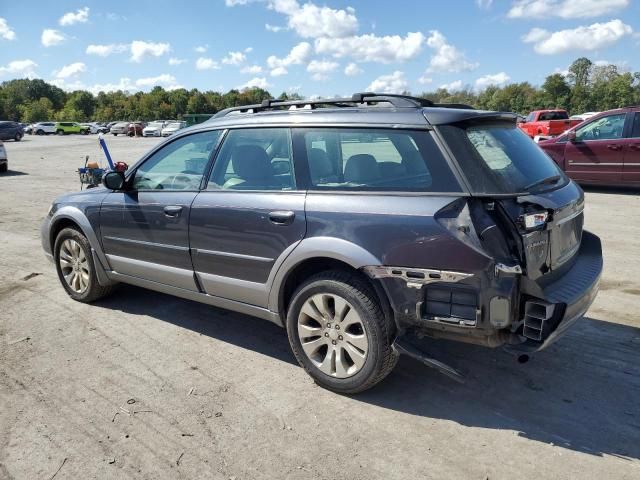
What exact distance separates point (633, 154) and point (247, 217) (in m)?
9.70

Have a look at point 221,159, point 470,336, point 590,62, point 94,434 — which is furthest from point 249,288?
point 590,62

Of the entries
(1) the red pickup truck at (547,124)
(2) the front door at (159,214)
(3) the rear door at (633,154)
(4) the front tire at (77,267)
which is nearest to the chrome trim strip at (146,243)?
(2) the front door at (159,214)

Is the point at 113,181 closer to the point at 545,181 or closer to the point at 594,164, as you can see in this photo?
the point at 545,181

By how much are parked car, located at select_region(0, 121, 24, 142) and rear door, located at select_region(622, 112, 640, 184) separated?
159 feet

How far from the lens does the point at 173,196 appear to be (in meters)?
4.09

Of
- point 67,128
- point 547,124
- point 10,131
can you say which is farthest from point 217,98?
point 547,124

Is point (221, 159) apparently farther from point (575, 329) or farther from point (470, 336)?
point (575, 329)

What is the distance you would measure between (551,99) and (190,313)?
267ft

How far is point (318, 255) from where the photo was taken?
3.21 metres

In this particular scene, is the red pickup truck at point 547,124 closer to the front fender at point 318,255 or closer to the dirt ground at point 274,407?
the dirt ground at point 274,407

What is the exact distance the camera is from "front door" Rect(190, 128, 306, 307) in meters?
3.43

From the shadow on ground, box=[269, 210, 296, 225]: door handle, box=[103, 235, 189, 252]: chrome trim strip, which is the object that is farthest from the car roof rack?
the shadow on ground

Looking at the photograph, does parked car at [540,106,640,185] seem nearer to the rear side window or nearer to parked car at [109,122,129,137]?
the rear side window

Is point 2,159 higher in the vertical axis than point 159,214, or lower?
lower
